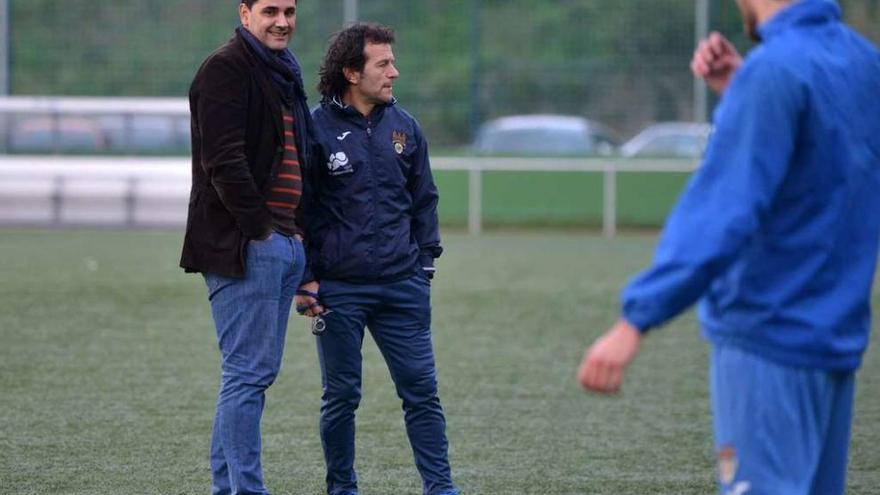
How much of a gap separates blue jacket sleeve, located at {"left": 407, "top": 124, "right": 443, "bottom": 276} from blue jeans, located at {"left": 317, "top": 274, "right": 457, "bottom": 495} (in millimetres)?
101

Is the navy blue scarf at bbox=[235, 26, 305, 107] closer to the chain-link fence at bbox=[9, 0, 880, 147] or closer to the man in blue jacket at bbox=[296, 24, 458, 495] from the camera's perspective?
the man in blue jacket at bbox=[296, 24, 458, 495]

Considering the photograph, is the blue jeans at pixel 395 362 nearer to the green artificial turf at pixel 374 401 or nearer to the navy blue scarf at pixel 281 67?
the green artificial turf at pixel 374 401

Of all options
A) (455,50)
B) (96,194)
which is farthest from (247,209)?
(455,50)

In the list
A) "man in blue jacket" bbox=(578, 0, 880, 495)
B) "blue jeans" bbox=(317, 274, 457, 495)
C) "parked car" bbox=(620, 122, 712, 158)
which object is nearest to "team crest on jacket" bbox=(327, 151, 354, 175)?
"blue jeans" bbox=(317, 274, 457, 495)

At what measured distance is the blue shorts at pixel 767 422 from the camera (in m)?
2.97

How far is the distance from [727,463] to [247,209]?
6.40 ft

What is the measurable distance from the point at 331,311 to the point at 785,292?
7.82 feet

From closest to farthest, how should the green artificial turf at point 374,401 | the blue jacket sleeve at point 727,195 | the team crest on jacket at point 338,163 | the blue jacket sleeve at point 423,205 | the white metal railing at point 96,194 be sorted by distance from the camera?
1. the blue jacket sleeve at point 727,195
2. the team crest on jacket at point 338,163
3. the blue jacket sleeve at point 423,205
4. the green artificial turf at point 374,401
5. the white metal railing at point 96,194

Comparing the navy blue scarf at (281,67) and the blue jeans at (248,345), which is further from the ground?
the navy blue scarf at (281,67)

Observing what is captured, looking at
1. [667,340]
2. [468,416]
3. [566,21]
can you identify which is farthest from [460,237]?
[468,416]

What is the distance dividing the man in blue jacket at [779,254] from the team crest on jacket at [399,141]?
2208 mm

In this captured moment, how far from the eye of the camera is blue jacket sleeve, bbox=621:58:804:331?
113 inches

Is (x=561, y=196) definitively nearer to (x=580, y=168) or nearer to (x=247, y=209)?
(x=580, y=168)

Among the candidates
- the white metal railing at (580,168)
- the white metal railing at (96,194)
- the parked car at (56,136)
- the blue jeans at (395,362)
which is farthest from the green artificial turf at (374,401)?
the parked car at (56,136)
